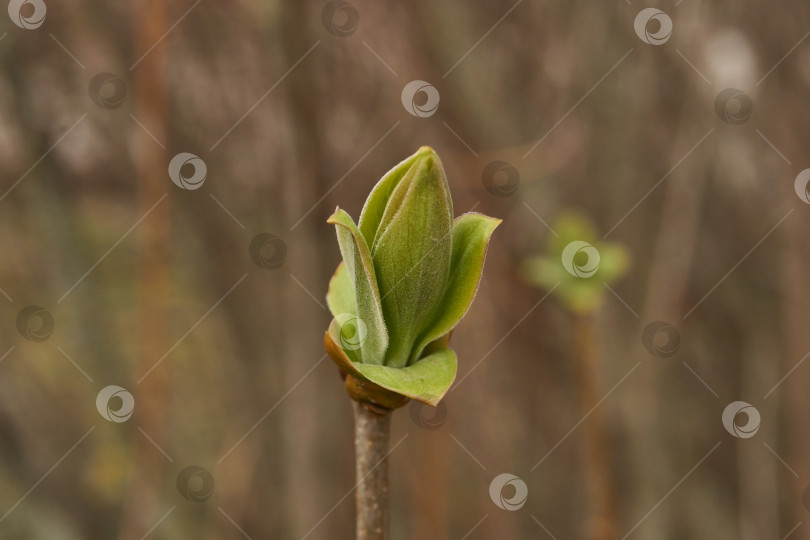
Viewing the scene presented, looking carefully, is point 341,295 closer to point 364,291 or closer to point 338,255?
point 364,291

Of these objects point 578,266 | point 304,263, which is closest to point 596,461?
point 578,266

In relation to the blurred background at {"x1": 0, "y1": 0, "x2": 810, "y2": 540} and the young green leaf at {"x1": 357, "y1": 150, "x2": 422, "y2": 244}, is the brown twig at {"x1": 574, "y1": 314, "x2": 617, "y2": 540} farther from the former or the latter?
the young green leaf at {"x1": 357, "y1": 150, "x2": 422, "y2": 244}

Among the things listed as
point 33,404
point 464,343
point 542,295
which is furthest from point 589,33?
point 33,404

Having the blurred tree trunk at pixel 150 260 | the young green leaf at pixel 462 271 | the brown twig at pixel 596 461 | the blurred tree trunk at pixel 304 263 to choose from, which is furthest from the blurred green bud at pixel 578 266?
the young green leaf at pixel 462 271

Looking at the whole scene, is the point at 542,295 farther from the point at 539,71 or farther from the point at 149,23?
the point at 149,23

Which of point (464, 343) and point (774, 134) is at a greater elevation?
point (774, 134)

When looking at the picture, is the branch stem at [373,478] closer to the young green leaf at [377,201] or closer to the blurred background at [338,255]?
the young green leaf at [377,201]

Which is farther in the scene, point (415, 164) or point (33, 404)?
point (33, 404)
